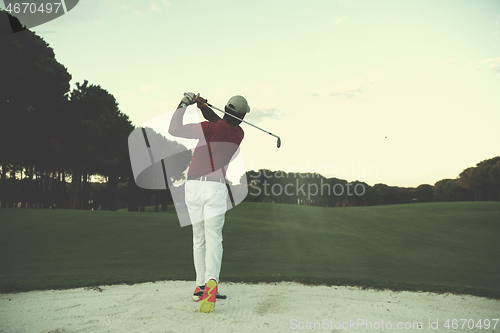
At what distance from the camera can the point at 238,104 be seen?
15.1ft

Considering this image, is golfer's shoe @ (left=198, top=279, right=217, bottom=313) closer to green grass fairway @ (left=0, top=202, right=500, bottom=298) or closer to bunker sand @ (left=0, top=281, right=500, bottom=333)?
bunker sand @ (left=0, top=281, right=500, bottom=333)

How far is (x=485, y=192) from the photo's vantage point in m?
53.9

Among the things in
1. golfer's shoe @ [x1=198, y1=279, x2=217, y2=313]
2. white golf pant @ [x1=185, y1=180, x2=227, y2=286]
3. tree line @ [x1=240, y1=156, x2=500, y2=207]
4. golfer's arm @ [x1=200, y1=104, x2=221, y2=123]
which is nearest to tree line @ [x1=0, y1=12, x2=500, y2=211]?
tree line @ [x1=240, y1=156, x2=500, y2=207]

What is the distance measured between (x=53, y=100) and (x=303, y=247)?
25.6 meters

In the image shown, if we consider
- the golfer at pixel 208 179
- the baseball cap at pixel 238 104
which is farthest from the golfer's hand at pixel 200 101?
the baseball cap at pixel 238 104

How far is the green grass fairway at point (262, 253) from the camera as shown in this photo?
7.03 m

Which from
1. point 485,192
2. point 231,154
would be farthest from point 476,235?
point 485,192

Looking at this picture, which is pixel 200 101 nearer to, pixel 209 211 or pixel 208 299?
pixel 209 211

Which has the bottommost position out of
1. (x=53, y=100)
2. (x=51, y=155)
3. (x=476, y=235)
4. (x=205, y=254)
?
(x=476, y=235)

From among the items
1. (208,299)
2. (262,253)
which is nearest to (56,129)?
(262,253)

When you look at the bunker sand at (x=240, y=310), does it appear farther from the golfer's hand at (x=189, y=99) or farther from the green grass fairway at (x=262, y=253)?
the golfer's hand at (x=189, y=99)

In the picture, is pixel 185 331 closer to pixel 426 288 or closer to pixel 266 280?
pixel 266 280

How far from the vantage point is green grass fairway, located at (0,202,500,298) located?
7.03 meters

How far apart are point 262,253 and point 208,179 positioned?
6.87 meters
